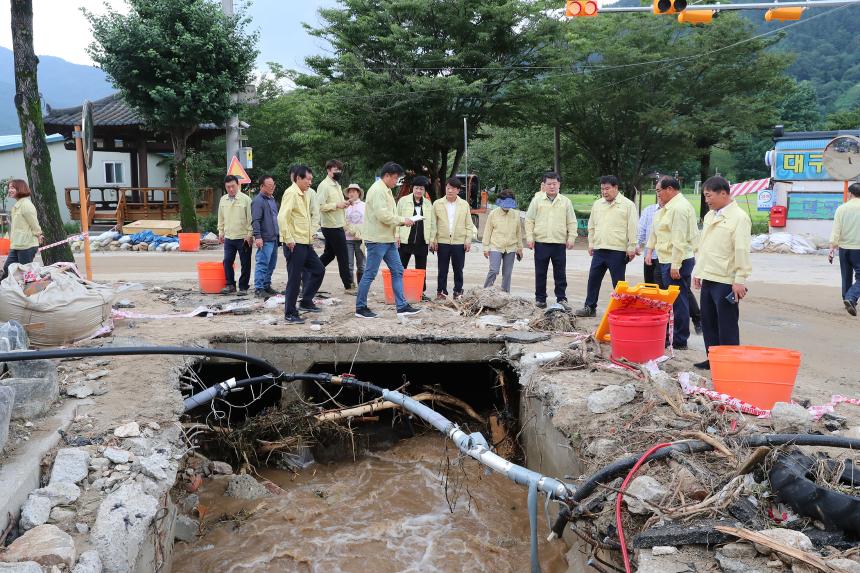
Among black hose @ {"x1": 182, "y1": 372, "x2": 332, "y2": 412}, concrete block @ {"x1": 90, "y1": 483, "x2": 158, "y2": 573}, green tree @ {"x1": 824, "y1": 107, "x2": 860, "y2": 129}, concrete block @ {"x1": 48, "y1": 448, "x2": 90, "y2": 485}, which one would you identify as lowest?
concrete block @ {"x1": 90, "y1": 483, "x2": 158, "y2": 573}

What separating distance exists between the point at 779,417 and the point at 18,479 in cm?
428

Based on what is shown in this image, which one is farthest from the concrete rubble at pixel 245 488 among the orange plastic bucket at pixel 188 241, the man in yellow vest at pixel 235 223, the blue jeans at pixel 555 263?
the orange plastic bucket at pixel 188 241

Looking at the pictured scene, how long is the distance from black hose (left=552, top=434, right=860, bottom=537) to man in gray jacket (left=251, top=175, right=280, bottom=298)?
6007mm

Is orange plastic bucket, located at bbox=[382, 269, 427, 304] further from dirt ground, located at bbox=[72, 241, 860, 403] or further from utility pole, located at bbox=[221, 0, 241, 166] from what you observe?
utility pole, located at bbox=[221, 0, 241, 166]

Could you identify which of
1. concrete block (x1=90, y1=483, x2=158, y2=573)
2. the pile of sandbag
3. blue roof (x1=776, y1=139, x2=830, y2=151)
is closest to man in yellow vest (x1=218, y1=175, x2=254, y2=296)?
the pile of sandbag

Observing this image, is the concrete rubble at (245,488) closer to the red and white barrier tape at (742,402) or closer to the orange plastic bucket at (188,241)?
the red and white barrier tape at (742,402)

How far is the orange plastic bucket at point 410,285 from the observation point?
8461 mm

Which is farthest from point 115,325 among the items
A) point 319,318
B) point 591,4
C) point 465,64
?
point 465,64

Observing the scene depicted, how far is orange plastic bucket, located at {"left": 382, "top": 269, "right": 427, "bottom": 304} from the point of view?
333 inches

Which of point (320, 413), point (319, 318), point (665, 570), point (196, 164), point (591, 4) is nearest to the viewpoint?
point (665, 570)

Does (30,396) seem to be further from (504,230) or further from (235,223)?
(504,230)

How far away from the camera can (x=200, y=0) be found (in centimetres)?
1792

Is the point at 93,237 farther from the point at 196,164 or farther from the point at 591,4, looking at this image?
the point at 591,4

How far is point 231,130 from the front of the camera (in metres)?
17.6
